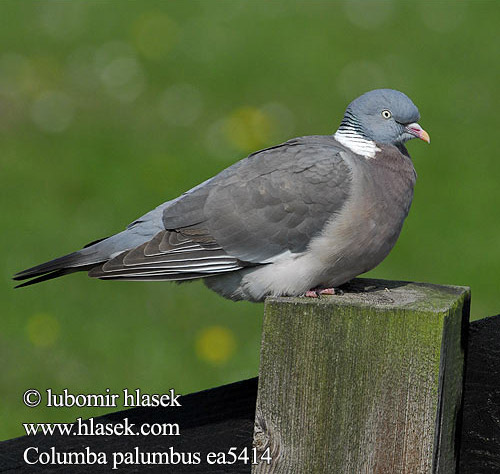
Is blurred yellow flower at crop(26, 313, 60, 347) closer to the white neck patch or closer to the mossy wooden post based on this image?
the white neck patch

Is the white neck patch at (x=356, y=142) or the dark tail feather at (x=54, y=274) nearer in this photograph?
the dark tail feather at (x=54, y=274)

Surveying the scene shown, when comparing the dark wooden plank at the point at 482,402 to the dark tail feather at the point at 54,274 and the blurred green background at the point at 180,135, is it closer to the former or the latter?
the dark tail feather at the point at 54,274

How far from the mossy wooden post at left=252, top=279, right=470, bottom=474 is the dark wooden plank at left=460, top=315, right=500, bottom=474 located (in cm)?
24

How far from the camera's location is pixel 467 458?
7.76 ft

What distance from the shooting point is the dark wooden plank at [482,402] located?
2316mm

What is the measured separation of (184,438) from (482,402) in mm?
718

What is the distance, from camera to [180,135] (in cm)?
691

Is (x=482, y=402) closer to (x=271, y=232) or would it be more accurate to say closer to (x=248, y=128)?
(x=271, y=232)

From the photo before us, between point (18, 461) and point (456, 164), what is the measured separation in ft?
16.7

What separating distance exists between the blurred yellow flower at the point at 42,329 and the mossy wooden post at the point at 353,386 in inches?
133

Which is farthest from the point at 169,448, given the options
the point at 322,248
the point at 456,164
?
the point at 456,164

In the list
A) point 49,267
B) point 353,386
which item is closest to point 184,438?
point 353,386

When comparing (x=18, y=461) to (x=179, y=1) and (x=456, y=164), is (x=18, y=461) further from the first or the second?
(x=179, y=1)

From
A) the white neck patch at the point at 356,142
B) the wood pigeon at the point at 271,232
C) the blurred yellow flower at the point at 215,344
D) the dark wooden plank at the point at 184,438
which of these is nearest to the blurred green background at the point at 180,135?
the blurred yellow flower at the point at 215,344
